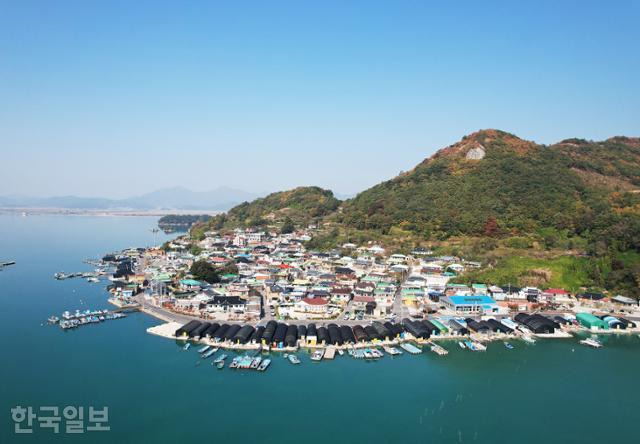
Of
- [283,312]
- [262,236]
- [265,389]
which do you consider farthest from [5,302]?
[262,236]

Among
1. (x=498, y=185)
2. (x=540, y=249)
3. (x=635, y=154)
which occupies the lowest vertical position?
(x=540, y=249)

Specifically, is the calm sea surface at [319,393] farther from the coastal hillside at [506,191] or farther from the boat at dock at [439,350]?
the coastal hillside at [506,191]

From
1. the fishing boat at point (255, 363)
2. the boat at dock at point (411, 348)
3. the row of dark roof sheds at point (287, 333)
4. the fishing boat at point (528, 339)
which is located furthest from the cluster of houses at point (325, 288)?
the fishing boat at point (255, 363)

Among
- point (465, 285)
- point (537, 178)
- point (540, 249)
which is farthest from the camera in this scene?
point (537, 178)

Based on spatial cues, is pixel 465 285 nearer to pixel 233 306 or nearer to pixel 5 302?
pixel 233 306

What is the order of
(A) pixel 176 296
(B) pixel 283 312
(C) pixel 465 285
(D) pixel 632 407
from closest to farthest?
1. (D) pixel 632 407
2. (B) pixel 283 312
3. (A) pixel 176 296
4. (C) pixel 465 285

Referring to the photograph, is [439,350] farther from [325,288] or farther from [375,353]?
[325,288]

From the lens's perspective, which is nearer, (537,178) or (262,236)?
(537,178)

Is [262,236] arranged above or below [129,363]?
above
